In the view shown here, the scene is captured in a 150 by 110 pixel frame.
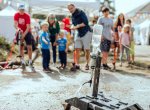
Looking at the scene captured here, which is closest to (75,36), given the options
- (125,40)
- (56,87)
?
(125,40)

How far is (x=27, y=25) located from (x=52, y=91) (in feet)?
14.7

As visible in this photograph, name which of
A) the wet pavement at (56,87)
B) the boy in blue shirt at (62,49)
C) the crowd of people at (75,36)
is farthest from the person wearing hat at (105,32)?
the boy in blue shirt at (62,49)

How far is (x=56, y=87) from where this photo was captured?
8.61 meters

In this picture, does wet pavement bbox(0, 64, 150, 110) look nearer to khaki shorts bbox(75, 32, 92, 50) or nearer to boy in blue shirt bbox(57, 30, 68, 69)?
boy in blue shirt bbox(57, 30, 68, 69)

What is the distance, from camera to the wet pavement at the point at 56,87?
22.8 feet

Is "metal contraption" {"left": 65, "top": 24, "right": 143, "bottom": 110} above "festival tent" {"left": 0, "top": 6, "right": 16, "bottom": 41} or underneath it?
underneath

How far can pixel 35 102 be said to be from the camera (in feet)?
22.8

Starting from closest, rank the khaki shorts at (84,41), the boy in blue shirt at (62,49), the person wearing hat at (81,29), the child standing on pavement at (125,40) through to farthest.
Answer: the person wearing hat at (81,29) < the khaki shorts at (84,41) < the boy in blue shirt at (62,49) < the child standing on pavement at (125,40)

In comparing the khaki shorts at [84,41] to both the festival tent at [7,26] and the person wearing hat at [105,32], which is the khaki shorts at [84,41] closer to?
the person wearing hat at [105,32]

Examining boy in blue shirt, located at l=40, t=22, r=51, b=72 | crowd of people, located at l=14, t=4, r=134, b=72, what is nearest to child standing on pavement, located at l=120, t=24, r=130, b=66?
crowd of people, located at l=14, t=4, r=134, b=72

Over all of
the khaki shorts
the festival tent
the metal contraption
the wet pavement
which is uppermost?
the festival tent

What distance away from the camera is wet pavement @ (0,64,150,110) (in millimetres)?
6949

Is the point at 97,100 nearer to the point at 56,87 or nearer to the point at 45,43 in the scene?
the point at 56,87

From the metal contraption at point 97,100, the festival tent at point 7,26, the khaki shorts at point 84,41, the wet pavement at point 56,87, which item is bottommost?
the wet pavement at point 56,87
